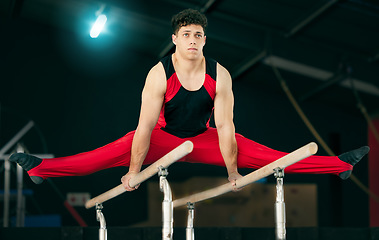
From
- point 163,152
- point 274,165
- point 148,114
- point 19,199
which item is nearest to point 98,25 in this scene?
point 19,199

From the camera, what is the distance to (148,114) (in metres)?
2.97

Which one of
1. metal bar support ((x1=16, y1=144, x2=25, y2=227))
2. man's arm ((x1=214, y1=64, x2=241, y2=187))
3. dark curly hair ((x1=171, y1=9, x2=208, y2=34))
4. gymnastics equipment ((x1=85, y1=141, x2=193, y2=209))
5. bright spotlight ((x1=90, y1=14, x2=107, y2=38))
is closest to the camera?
gymnastics equipment ((x1=85, y1=141, x2=193, y2=209))

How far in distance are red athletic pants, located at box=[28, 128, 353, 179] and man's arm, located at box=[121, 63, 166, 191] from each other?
0.14 meters

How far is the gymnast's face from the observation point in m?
2.90

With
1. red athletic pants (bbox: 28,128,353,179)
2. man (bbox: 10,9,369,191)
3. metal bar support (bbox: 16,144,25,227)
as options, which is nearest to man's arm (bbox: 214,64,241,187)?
man (bbox: 10,9,369,191)

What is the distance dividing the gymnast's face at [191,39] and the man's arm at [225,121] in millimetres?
255

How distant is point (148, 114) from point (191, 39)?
1.67 ft

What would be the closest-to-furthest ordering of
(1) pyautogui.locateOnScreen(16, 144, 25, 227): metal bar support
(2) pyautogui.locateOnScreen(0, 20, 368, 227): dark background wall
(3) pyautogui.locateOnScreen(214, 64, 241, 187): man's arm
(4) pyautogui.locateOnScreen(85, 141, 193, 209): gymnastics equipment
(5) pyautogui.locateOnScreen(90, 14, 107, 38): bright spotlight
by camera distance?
(4) pyautogui.locateOnScreen(85, 141, 193, 209): gymnastics equipment
(3) pyautogui.locateOnScreen(214, 64, 241, 187): man's arm
(1) pyautogui.locateOnScreen(16, 144, 25, 227): metal bar support
(5) pyautogui.locateOnScreen(90, 14, 107, 38): bright spotlight
(2) pyautogui.locateOnScreen(0, 20, 368, 227): dark background wall

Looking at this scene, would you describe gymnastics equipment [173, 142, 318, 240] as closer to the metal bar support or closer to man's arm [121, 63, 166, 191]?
man's arm [121, 63, 166, 191]

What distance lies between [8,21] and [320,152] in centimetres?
531

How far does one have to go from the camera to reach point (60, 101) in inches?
301

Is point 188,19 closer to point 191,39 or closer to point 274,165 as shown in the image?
point 191,39

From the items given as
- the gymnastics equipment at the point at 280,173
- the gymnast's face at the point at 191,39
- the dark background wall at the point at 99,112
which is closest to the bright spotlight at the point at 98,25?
the dark background wall at the point at 99,112

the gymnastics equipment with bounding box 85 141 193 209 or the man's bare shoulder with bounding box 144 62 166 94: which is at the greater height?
the man's bare shoulder with bounding box 144 62 166 94
